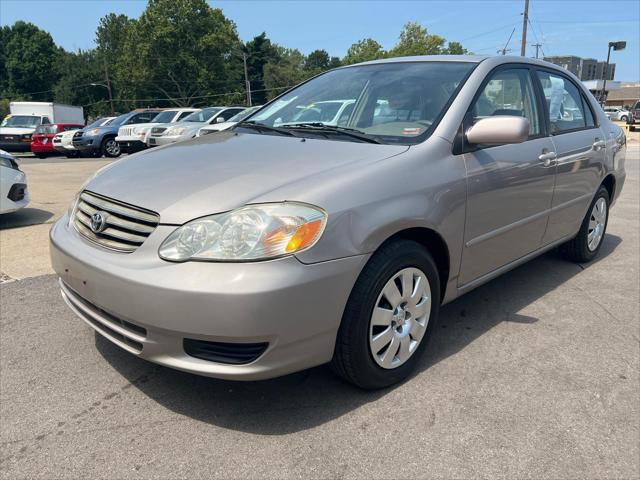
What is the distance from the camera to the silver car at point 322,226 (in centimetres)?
203

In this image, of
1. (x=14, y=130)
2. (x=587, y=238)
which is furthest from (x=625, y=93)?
(x=587, y=238)

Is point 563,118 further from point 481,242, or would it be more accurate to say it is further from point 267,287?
point 267,287

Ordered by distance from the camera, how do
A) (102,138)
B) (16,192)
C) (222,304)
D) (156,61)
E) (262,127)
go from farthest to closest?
(156,61) < (102,138) < (16,192) < (262,127) < (222,304)

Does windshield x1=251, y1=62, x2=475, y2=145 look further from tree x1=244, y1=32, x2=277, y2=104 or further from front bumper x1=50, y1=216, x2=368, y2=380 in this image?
tree x1=244, y1=32, x2=277, y2=104

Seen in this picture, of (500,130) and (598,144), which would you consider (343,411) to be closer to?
(500,130)

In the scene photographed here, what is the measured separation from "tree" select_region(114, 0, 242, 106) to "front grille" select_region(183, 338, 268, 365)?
2560 inches

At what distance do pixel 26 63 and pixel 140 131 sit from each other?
71.7 m

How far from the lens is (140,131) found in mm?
15305

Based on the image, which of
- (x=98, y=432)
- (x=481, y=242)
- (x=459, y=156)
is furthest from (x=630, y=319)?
(x=98, y=432)

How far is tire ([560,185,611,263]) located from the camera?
445cm

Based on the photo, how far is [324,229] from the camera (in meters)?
2.11

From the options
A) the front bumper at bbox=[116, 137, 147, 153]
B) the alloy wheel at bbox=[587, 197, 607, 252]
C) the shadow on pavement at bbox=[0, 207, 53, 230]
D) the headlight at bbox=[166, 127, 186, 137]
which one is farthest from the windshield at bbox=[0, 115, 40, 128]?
the alloy wheel at bbox=[587, 197, 607, 252]

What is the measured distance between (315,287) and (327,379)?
78 centimetres

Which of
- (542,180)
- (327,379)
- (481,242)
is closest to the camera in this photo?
(327,379)
